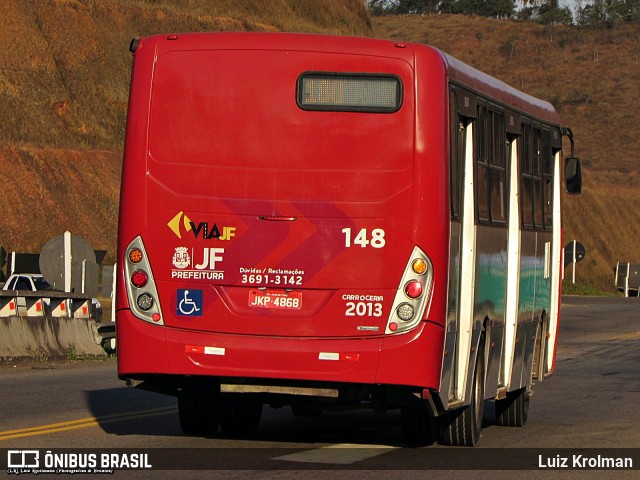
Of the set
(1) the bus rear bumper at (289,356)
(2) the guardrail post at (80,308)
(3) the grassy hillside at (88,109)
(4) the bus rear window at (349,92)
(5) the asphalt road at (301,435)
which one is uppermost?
(3) the grassy hillside at (88,109)

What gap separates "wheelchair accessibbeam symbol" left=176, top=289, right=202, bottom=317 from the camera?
1118cm

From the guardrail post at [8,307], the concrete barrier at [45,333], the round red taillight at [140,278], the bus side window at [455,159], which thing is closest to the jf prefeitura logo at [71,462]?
the round red taillight at [140,278]

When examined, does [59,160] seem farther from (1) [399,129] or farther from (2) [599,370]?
(1) [399,129]

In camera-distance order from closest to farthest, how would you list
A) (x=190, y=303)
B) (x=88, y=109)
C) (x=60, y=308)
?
1. (x=190, y=303)
2. (x=60, y=308)
3. (x=88, y=109)

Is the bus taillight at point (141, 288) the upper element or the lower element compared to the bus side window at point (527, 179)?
lower

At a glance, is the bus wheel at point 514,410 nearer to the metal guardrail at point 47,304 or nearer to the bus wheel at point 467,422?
the bus wheel at point 467,422

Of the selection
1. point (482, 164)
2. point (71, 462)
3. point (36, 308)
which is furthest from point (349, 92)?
point (36, 308)

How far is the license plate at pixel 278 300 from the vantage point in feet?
36.3

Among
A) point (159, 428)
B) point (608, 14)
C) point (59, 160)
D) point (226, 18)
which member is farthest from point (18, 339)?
point (608, 14)

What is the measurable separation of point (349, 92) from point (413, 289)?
1602mm

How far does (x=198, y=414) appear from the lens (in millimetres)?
12688

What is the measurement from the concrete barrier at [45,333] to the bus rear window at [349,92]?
10780 mm

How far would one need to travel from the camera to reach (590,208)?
90812 millimetres

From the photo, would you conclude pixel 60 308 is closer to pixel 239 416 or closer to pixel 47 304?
pixel 47 304
